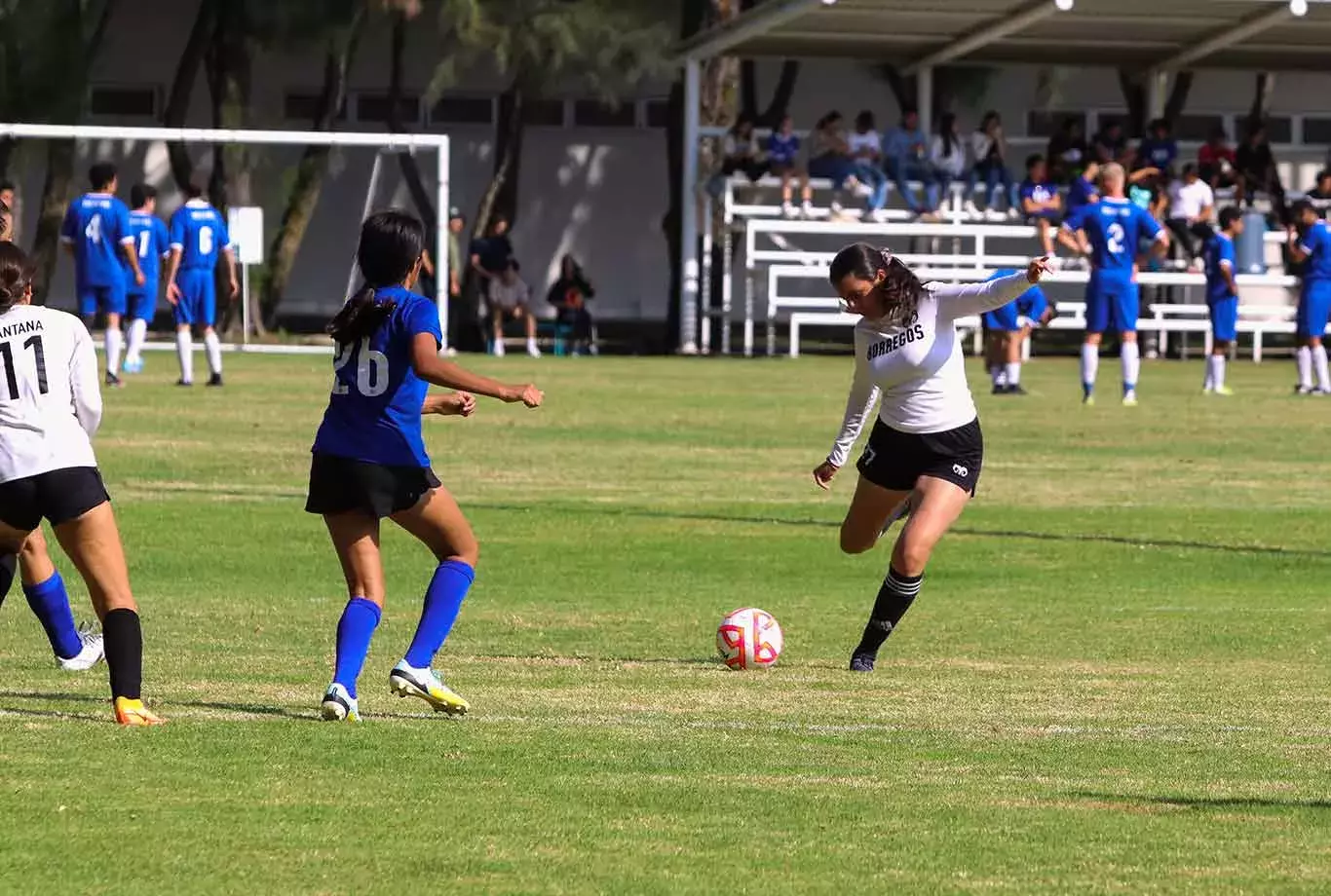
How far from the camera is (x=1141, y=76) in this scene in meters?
45.0

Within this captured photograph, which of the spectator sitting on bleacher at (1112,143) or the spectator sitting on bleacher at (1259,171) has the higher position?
the spectator sitting on bleacher at (1112,143)

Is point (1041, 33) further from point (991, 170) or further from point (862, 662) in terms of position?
point (862, 662)

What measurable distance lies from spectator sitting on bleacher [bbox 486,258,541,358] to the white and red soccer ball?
29.2 meters

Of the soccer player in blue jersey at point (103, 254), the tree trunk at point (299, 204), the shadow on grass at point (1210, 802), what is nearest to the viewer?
the shadow on grass at point (1210, 802)

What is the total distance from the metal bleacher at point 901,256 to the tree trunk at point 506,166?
5.12 m

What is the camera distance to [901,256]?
4162cm

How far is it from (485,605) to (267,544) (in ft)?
9.76

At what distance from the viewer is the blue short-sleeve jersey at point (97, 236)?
26375mm

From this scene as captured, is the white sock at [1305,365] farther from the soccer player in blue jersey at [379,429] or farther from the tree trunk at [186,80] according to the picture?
the soccer player in blue jersey at [379,429]

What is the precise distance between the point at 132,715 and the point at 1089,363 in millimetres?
20277

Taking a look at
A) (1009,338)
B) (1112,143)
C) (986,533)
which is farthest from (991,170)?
(986,533)

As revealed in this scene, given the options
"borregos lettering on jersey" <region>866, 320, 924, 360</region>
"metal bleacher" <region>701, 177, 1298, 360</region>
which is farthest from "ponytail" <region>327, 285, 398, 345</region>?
"metal bleacher" <region>701, 177, 1298, 360</region>

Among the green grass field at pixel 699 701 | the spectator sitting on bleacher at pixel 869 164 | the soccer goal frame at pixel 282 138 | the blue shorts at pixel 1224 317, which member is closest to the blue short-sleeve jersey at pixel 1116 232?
the blue shorts at pixel 1224 317

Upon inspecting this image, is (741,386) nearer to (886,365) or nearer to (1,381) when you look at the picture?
(886,365)
